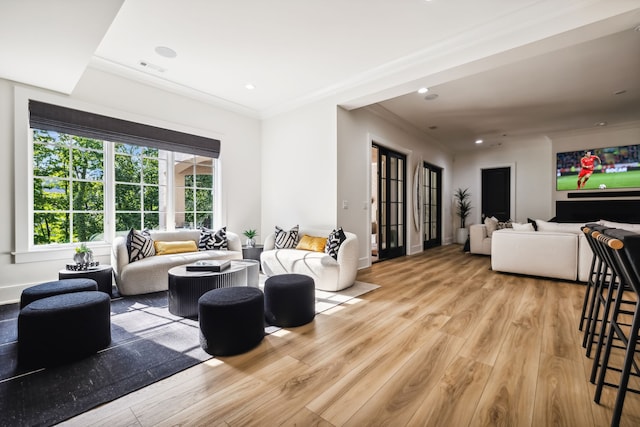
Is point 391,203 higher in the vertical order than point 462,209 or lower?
higher

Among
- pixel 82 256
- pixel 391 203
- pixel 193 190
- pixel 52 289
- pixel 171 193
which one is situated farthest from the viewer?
pixel 391 203

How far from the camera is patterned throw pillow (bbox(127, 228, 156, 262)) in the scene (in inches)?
142

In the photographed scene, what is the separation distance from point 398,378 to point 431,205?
6620mm

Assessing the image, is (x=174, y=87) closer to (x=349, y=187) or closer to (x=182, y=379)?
(x=349, y=187)

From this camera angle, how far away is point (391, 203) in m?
5.80

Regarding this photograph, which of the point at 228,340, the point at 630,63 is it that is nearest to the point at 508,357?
the point at 228,340

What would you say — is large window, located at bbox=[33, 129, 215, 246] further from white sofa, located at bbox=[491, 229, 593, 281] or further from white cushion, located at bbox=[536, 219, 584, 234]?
white cushion, located at bbox=[536, 219, 584, 234]

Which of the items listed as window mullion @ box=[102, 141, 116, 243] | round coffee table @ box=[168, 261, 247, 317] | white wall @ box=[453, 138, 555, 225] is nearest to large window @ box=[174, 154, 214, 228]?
window mullion @ box=[102, 141, 116, 243]

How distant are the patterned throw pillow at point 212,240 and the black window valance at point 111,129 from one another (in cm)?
137

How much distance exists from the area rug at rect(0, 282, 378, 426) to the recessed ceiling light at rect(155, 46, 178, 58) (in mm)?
2967

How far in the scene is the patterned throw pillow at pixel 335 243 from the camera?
376 cm

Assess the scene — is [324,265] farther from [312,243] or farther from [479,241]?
[479,241]

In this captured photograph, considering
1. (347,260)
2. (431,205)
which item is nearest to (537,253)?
(347,260)

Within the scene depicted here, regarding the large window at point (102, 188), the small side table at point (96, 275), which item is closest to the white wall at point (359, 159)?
the large window at point (102, 188)
